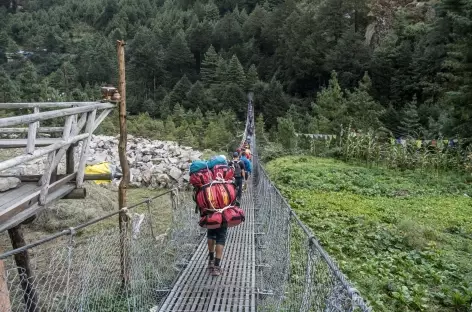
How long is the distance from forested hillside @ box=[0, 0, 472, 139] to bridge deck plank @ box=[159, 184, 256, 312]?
547 inches

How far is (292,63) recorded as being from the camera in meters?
45.8

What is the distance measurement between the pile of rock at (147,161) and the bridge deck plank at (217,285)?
310 inches

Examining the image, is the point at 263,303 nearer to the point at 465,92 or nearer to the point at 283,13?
the point at 465,92

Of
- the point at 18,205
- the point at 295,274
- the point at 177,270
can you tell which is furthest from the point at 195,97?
the point at 18,205

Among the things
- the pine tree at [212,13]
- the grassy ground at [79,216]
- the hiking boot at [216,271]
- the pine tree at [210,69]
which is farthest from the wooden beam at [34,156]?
the pine tree at [212,13]

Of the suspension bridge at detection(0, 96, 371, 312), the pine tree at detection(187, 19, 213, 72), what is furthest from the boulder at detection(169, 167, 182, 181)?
the pine tree at detection(187, 19, 213, 72)

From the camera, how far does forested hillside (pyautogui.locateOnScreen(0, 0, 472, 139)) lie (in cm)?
2381

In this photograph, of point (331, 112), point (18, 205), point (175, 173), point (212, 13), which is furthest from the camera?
point (212, 13)

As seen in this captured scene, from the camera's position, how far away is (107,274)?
5.10 metres

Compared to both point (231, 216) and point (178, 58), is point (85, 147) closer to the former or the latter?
point (231, 216)

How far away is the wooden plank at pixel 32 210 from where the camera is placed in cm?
323

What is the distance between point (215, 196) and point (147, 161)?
13.7 meters

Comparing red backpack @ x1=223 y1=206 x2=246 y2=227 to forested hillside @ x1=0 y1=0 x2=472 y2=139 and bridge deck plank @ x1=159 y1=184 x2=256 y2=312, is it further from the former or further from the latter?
forested hillside @ x1=0 y1=0 x2=472 y2=139

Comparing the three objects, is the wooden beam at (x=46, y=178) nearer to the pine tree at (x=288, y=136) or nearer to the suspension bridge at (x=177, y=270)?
the suspension bridge at (x=177, y=270)
